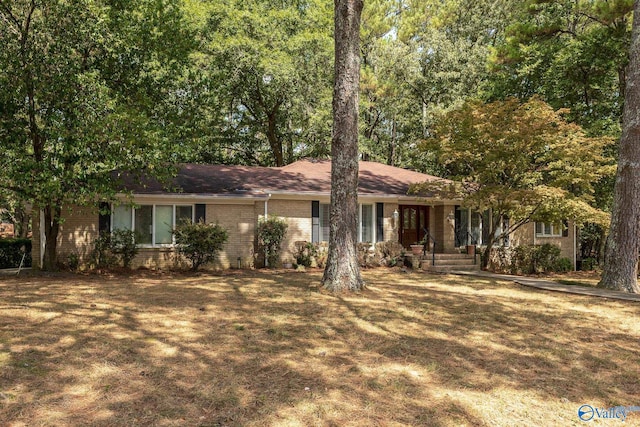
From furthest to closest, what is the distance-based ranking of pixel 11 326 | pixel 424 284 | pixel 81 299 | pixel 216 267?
pixel 216 267 → pixel 424 284 → pixel 81 299 → pixel 11 326

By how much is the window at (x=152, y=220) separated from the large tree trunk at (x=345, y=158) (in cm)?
656

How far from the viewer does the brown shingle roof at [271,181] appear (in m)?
15.7

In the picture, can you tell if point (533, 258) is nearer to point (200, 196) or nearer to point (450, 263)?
point (450, 263)

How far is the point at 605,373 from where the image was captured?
17.1ft

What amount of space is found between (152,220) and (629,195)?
1408 centimetres

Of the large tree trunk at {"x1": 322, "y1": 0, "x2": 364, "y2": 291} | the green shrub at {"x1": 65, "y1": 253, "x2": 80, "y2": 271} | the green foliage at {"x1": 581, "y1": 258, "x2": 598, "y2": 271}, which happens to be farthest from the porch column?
the green shrub at {"x1": 65, "y1": 253, "x2": 80, "y2": 271}

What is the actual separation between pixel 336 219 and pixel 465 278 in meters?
6.05

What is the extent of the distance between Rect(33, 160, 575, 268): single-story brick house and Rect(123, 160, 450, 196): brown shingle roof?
37 mm

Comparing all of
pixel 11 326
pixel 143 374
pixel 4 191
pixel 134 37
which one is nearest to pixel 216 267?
pixel 4 191

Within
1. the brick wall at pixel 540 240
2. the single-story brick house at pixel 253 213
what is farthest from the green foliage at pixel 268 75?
the brick wall at pixel 540 240

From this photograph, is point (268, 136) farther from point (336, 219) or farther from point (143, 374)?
point (143, 374)

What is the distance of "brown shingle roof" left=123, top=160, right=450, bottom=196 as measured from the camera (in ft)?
51.6

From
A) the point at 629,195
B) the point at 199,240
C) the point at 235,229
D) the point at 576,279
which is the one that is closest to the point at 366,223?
the point at 235,229

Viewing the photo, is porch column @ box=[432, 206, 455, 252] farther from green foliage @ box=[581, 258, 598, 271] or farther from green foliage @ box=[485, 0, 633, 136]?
green foliage @ box=[581, 258, 598, 271]
